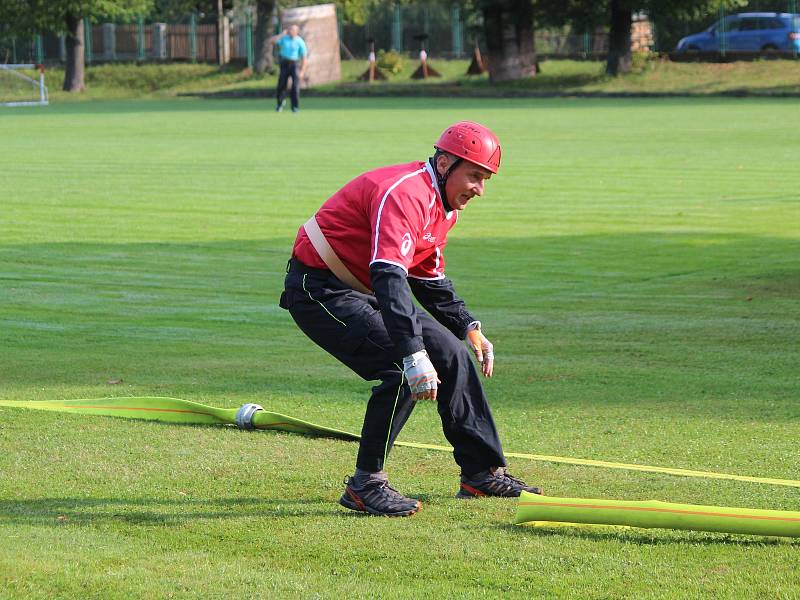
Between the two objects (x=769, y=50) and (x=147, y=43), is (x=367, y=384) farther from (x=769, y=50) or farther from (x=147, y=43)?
(x=147, y=43)

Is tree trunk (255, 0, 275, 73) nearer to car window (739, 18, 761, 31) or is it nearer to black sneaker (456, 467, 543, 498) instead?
car window (739, 18, 761, 31)

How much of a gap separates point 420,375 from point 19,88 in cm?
5658

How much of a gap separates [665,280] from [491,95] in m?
40.0

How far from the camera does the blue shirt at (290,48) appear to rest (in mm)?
41969

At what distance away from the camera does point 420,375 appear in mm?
5641

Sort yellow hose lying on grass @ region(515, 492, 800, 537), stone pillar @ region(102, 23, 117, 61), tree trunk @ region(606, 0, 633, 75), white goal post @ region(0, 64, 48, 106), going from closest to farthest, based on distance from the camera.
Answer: yellow hose lying on grass @ region(515, 492, 800, 537) → tree trunk @ region(606, 0, 633, 75) → white goal post @ region(0, 64, 48, 106) → stone pillar @ region(102, 23, 117, 61)

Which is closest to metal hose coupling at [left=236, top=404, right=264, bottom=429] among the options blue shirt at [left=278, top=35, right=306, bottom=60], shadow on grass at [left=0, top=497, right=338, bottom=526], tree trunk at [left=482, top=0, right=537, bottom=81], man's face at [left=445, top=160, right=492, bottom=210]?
shadow on grass at [left=0, top=497, right=338, bottom=526]

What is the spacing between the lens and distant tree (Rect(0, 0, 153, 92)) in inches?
2441

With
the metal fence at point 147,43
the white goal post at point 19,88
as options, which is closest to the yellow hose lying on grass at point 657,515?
the white goal post at point 19,88

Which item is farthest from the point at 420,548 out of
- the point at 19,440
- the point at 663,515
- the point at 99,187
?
the point at 99,187

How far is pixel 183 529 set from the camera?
19.2ft

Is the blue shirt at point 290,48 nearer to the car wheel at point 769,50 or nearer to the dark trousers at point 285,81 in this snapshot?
the dark trousers at point 285,81

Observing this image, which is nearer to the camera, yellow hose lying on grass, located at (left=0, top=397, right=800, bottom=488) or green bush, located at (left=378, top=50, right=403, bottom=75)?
yellow hose lying on grass, located at (left=0, top=397, right=800, bottom=488)

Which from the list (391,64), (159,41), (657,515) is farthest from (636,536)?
(159,41)
